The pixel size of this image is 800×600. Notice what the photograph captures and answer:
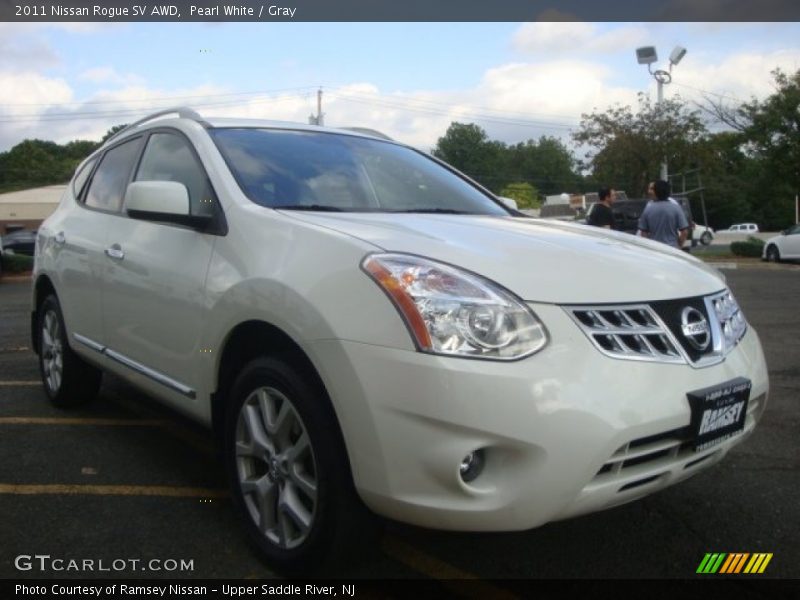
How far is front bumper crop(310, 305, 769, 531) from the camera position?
2072 mm

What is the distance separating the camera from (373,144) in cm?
398

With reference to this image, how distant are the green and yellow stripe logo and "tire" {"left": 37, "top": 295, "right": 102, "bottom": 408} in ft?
11.6

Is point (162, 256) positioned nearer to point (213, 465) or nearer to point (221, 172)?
point (221, 172)

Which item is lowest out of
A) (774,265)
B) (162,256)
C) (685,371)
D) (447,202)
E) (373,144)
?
(774,265)

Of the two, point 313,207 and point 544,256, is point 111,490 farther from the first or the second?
point 544,256

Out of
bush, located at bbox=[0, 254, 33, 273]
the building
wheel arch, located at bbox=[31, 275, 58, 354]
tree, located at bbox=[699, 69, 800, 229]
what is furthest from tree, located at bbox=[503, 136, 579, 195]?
wheel arch, located at bbox=[31, 275, 58, 354]

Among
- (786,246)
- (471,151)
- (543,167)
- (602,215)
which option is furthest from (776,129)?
(543,167)

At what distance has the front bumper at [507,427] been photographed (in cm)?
207

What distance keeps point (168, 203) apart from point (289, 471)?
1.18 meters

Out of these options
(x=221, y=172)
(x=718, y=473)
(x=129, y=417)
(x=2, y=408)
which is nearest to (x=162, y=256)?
(x=221, y=172)

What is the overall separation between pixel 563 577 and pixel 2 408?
3846mm

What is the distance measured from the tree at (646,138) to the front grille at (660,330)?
30257mm

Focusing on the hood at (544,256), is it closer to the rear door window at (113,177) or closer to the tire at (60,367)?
the rear door window at (113,177)

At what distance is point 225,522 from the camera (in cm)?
302
